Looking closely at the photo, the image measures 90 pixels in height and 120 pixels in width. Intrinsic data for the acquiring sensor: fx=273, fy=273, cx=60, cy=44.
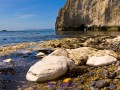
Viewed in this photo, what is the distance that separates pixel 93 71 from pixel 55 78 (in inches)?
71.3

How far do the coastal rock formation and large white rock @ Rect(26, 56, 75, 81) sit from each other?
216 feet

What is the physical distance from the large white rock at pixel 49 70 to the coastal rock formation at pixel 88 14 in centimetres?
6591

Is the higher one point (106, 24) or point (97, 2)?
point (97, 2)

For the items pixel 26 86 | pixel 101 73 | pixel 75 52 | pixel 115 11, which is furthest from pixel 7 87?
pixel 115 11

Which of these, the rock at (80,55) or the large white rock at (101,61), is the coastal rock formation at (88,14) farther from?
the large white rock at (101,61)

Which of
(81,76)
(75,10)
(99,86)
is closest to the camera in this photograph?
(99,86)

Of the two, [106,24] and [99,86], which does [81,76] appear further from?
[106,24]

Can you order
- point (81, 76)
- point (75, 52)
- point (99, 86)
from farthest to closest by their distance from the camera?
point (75, 52), point (81, 76), point (99, 86)

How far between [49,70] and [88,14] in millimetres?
77468

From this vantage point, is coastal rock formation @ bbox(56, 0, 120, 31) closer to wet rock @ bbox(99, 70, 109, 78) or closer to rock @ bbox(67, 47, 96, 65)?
rock @ bbox(67, 47, 96, 65)

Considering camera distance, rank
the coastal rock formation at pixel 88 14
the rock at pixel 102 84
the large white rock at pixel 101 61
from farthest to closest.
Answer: the coastal rock formation at pixel 88 14 → the large white rock at pixel 101 61 → the rock at pixel 102 84

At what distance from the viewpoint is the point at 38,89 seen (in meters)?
11.1

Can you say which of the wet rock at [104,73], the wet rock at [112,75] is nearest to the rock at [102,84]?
the wet rock at [112,75]

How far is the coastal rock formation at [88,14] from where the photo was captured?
78969mm
